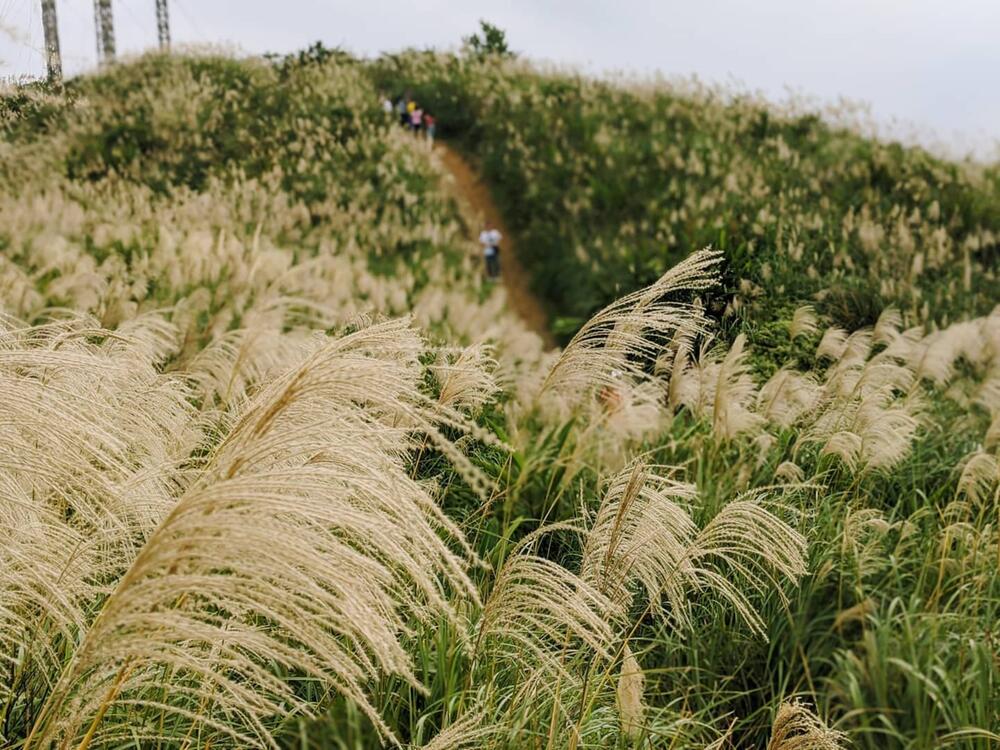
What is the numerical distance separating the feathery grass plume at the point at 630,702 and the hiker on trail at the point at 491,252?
14599mm

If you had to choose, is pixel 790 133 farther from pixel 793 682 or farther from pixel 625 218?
pixel 793 682

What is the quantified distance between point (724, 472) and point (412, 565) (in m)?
4.25

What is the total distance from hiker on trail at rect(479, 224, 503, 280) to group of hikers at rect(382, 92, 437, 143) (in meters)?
6.49

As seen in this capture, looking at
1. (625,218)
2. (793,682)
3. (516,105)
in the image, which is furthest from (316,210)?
(793,682)

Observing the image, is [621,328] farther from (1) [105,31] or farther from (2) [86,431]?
(1) [105,31]

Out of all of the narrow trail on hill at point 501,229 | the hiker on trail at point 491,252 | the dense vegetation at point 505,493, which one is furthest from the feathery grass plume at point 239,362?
the hiker on trail at point 491,252

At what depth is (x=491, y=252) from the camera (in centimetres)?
1733

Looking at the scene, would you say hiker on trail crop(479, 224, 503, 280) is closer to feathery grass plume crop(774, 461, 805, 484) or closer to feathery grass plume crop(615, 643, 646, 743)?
feathery grass plume crop(774, 461, 805, 484)

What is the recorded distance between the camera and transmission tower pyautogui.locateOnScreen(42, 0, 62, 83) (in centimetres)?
482

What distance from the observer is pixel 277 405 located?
1.63 m

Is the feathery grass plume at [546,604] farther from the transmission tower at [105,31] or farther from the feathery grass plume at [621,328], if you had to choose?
the transmission tower at [105,31]

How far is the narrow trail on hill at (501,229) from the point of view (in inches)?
641

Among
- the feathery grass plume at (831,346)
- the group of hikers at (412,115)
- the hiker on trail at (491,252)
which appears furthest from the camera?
the group of hikers at (412,115)

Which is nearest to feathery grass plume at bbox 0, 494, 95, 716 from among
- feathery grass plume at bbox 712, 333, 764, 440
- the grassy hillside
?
feathery grass plume at bbox 712, 333, 764, 440
